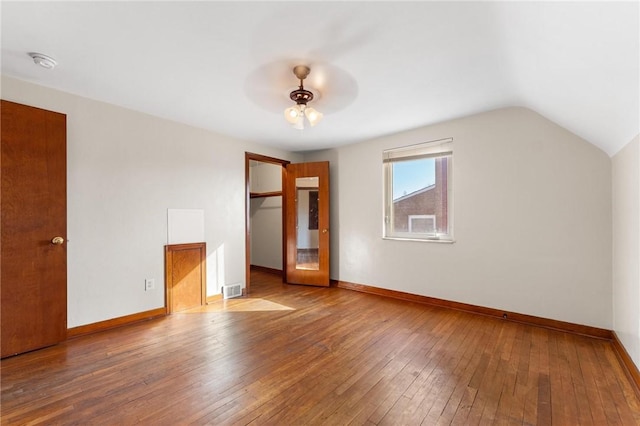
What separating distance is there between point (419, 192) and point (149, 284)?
3.67 meters

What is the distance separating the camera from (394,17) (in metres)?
1.61

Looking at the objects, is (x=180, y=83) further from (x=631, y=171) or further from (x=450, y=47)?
(x=631, y=171)

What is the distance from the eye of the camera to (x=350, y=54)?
6.52 feet

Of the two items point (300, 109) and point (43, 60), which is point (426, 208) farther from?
point (43, 60)

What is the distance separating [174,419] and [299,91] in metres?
2.45

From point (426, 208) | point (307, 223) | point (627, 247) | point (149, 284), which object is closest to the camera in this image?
point (627, 247)

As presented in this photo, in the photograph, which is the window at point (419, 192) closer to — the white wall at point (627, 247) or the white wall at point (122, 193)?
the white wall at point (627, 247)

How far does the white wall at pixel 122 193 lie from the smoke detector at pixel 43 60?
0.57m

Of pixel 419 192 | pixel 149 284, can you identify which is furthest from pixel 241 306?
pixel 419 192

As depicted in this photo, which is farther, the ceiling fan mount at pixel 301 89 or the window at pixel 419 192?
the window at pixel 419 192

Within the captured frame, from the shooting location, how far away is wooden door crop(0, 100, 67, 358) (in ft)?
7.28

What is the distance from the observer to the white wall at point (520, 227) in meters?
2.59

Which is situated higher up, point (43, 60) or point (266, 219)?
point (43, 60)

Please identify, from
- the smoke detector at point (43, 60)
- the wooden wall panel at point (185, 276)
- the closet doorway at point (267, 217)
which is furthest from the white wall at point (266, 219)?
the smoke detector at point (43, 60)
